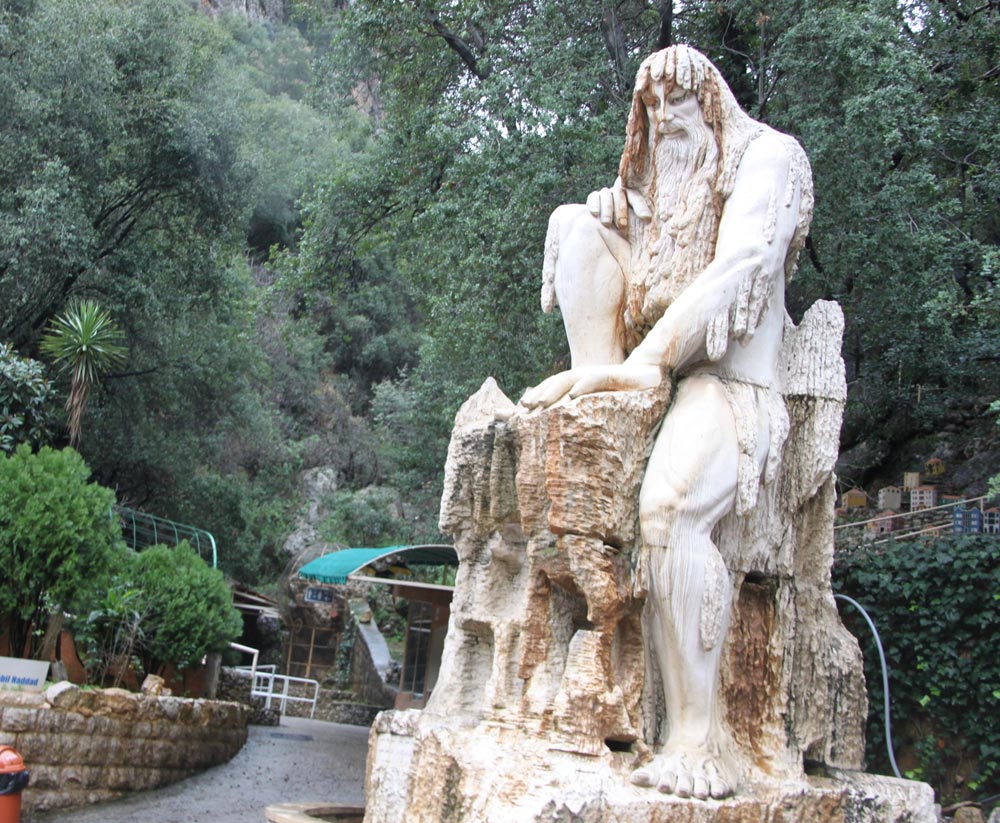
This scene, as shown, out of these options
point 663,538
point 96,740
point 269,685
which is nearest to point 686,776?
point 663,538

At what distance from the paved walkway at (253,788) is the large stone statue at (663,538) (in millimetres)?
4242

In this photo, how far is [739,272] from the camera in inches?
170

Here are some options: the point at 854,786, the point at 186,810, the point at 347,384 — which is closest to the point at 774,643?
the point at 854,786

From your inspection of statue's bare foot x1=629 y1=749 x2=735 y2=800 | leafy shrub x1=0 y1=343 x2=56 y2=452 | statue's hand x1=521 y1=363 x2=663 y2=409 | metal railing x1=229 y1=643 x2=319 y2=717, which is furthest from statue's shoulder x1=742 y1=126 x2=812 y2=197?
metal railing x1=229 y1=643 x2=319 y2=717

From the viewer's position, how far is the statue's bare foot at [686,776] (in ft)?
12.3

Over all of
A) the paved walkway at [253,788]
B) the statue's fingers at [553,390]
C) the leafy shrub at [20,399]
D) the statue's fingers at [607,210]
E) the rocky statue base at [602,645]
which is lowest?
the paved walkway at [253,788]

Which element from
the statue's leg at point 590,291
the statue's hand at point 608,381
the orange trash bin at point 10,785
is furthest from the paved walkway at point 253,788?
the statue's hand at point 608,381

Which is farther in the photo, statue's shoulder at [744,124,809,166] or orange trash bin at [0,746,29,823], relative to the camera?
orange trash bin at [0,746,29,823]

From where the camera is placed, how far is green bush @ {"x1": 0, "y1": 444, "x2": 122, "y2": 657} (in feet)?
29.5

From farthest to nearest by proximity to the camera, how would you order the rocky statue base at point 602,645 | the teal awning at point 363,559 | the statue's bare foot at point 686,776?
the teal awning at point 363,559, the rocky statue base at point 602,645, the statue's bare foot at point 686,776

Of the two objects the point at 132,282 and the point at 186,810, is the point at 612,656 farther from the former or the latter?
the point at 132,282

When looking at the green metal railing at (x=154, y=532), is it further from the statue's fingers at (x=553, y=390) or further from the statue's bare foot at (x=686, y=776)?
the statue's bare foot at (x=686, y=776)

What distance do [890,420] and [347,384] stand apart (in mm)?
22830

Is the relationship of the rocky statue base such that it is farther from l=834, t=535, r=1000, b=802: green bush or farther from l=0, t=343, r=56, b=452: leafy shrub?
l=0, t=343, r=56, b=452: leafy shrub
